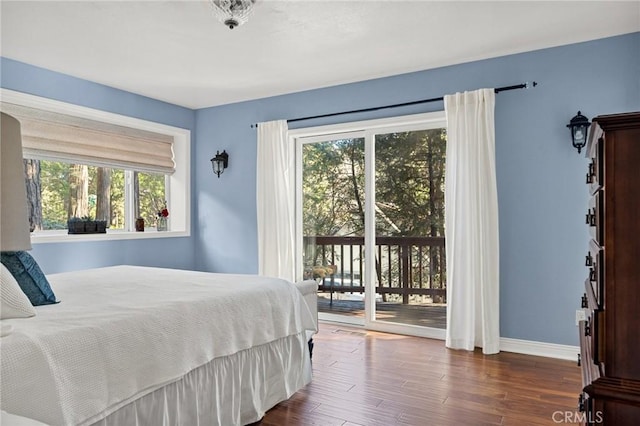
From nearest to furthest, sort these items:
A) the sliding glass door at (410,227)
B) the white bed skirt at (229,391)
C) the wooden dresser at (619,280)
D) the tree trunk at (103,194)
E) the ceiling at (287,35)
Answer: the wooden dresser at (619,280) → the white bed skirt at (229,391) → the ceiling at (287,35) → the sliding glass door at (410,227) → the tree trunk at (103,194)

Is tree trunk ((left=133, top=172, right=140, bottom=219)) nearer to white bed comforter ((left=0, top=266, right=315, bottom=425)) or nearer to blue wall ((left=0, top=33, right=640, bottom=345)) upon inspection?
blue wall ((left=0, top=33, right=640, bottom=345))

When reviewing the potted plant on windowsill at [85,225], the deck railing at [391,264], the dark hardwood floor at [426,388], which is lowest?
the dark hardwood floor at [426,388]

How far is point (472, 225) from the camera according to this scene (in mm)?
3605

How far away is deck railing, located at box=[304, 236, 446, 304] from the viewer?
4.07 meters

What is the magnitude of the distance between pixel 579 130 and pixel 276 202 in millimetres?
2968

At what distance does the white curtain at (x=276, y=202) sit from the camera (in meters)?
4.66

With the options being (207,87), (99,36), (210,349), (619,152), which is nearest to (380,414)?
(210,349)

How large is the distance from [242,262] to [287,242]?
0.78 meters

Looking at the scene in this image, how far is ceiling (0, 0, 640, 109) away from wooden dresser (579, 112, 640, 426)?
1810 mm

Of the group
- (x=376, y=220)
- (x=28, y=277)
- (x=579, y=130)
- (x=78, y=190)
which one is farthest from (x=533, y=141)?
→ (x=78, y=190)

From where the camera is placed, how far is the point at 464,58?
3.72m

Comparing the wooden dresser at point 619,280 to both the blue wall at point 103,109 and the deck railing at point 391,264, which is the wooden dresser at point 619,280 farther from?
the blue wall at point 103,109

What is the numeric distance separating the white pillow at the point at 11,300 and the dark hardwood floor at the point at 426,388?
1.31 m

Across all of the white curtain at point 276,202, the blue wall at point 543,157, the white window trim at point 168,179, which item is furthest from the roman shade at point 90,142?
the blue wall at point 543,157
